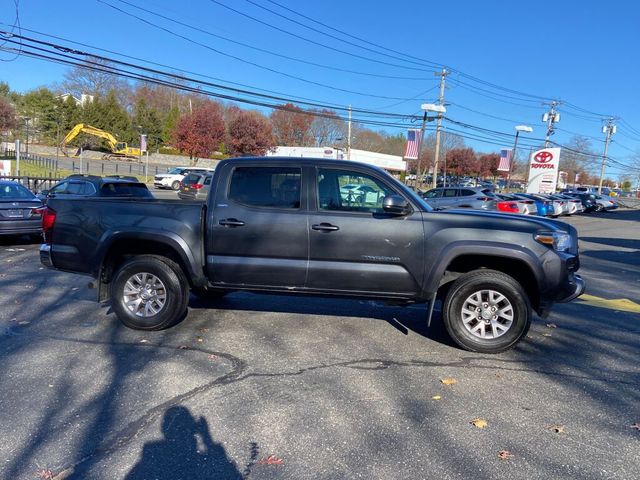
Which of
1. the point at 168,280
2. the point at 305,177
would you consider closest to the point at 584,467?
the point at 305,177

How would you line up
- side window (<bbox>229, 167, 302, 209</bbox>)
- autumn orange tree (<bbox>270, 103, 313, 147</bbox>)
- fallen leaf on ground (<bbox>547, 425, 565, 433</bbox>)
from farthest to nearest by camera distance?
autumn orange tree (<bbox>270, 103, 313, 147</bbox>)
side window (<bbox>229, 167, 302, 209</bbox>)
fallen leaf on ground (<bbox>547, 425, 565, 433</bbox>)

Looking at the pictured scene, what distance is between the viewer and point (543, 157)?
118ft

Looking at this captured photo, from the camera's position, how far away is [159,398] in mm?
3926

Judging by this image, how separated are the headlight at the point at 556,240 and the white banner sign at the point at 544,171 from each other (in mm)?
33468

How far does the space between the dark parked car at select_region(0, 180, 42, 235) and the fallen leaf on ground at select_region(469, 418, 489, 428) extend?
11044 mm

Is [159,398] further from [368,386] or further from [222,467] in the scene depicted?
[368,386]

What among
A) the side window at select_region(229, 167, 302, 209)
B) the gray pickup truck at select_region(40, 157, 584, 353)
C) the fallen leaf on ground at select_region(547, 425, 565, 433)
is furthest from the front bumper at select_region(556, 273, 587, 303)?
the side window at select_region(229, 167, 302, 209)

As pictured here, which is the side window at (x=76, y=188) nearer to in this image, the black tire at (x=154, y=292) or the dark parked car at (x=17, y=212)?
the dark parked car at (x=17, y=212)

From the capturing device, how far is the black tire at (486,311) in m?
5.07

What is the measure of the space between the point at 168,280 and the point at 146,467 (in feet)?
8.99

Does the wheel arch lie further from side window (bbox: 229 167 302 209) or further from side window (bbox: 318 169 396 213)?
side window (bbox: 229 167 302 209)

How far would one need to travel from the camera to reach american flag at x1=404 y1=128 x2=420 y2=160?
3033 centimetres

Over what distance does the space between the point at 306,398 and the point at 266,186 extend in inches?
95.8

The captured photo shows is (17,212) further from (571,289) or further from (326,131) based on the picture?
(326,131)
